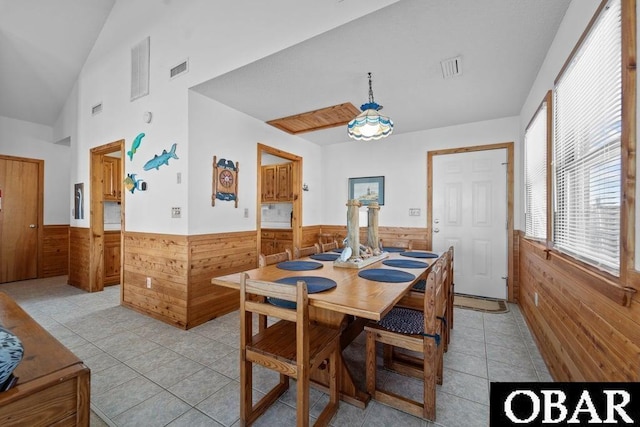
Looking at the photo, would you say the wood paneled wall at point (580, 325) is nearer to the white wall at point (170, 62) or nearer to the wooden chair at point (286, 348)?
the wooden chair at point (286, 348)

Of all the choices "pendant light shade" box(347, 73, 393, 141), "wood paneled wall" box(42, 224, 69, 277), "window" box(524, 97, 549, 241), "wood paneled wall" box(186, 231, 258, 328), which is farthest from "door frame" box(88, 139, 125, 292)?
"window" box(524, 97, 549, 241)

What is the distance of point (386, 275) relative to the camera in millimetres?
1828

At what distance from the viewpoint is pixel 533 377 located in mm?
1972

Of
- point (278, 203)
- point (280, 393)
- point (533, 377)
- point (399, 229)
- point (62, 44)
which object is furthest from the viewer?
point (278, 203)

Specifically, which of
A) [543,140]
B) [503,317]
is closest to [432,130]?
[543,140]

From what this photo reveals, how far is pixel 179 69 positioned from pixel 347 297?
299 cm

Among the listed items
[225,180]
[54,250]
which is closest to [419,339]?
[225,180]

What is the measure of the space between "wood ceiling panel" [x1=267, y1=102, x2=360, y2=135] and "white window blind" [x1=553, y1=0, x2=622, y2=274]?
81.1 inches

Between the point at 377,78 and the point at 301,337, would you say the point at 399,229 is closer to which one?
the point at 377,78

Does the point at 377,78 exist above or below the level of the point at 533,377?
above

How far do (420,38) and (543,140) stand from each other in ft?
4.71

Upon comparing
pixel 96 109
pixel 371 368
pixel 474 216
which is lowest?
pixel 371 368

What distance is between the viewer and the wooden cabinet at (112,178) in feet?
15.5

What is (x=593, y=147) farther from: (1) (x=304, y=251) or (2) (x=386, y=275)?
(1) (x=304, y=251)
